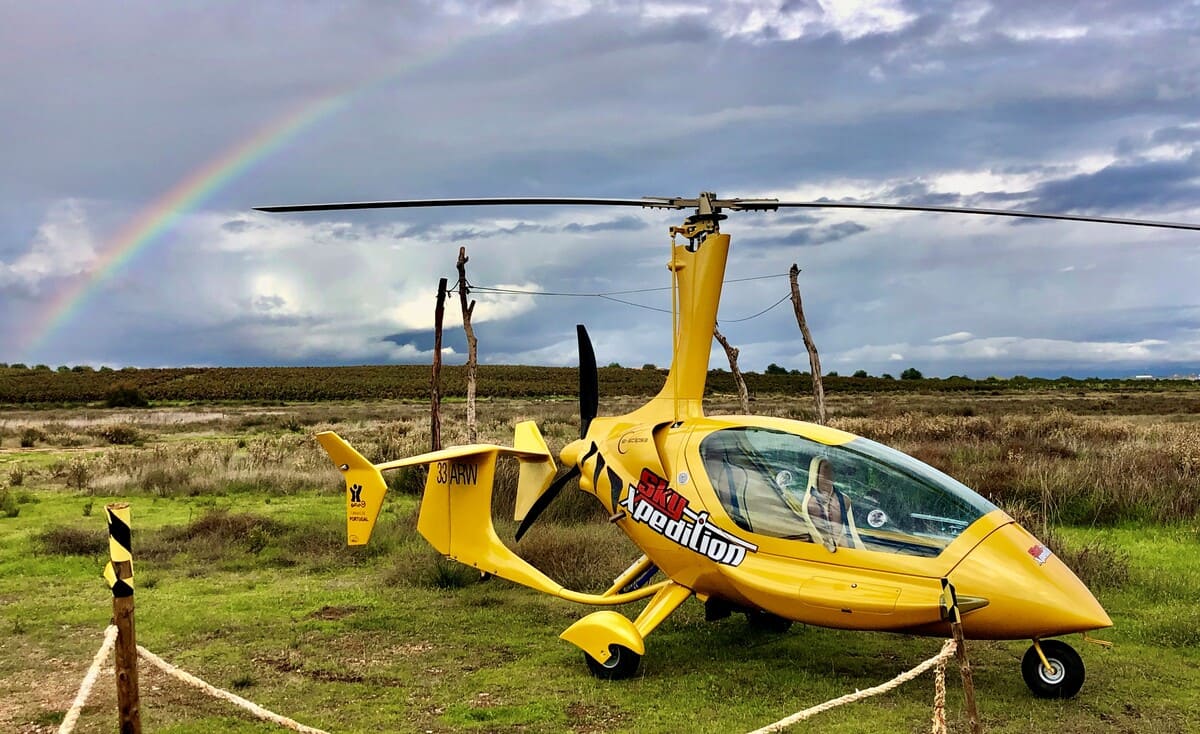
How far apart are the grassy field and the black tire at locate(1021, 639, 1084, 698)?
0.16 meters

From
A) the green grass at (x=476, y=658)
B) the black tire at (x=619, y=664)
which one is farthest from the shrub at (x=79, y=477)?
the black tire at (x=619, y=664)

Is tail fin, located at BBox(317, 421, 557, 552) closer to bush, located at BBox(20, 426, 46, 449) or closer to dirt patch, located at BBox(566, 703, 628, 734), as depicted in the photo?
dirt patch, located at BBox(566, 703, 628, 734)

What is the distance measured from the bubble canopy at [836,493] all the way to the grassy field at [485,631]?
1.37m

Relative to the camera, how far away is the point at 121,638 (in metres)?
4.86

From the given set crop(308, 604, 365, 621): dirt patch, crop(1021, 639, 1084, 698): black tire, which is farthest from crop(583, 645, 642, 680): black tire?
crop(308, 604, 365, 621): dirt patch

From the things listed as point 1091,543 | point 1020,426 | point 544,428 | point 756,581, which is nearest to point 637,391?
point 544,428

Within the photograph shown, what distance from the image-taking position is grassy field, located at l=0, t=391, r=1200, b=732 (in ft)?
22.9

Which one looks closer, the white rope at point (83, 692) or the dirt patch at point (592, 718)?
the white rope at point (83, 692)

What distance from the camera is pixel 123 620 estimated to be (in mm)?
4863

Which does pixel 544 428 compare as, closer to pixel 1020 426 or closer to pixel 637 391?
pixel 1020 426

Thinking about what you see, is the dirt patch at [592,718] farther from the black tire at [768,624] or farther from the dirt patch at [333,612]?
the dirt patch at [333,612]

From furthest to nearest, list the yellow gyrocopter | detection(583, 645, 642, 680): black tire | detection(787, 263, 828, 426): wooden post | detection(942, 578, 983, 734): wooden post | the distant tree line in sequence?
the distant tree line, detection(787, 263, 828, 426): wooden post, detection(583, 645, 642, 680): black tire, the yellow gyrocopter, detection(942, 578, 983, 734): wooden post

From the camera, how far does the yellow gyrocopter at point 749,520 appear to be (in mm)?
6297

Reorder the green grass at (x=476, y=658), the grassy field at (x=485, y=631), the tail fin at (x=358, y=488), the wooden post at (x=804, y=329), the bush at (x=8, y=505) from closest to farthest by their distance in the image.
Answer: the green grass at (x=476, y=658)
the grassy field at (x=485, y=631)
the tail fin at (x=358, y=488)
the bush at (x=8, y=505)
the wooden post at (x=804, y=329)
